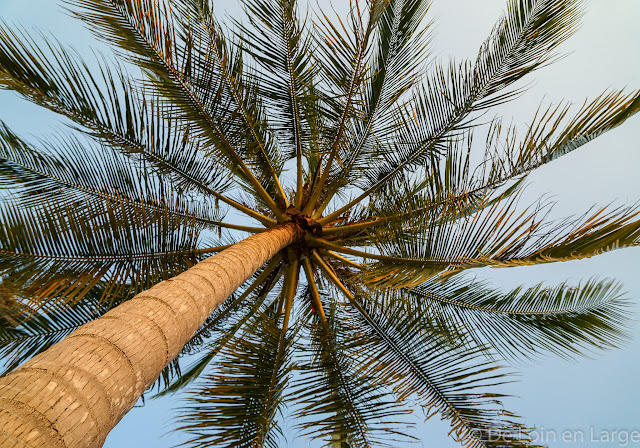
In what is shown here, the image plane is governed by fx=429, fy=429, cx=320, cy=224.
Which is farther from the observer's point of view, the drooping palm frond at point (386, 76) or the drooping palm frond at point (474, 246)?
the drooping palm frond at point (386, 76)

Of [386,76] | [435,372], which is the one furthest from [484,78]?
[435,372]

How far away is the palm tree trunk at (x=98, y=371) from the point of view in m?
1.28

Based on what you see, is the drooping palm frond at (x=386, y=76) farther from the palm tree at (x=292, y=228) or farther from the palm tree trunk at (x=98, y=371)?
the palm tree trunk at (x=98, y=371)

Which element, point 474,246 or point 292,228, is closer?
point 474,246

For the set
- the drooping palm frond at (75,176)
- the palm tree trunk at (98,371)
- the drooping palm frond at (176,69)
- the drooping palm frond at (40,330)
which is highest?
the drooping palm frond at (176,69)

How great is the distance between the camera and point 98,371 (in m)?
1.57

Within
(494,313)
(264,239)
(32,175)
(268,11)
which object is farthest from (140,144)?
(494,313)

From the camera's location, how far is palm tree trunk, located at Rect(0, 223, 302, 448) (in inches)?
50.3

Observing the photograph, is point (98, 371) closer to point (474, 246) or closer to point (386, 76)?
point (474, 246)

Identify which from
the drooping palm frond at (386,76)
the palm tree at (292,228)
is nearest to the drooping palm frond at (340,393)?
the palm tree at (292,228)

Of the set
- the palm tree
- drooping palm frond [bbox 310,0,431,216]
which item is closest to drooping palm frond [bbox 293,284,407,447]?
the palm tree

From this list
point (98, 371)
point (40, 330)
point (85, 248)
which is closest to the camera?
point (98, 371)

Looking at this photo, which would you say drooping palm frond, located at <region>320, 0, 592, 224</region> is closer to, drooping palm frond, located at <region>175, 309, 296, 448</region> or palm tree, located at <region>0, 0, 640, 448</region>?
palm tree, located at <region>0, 0, 640, 448</region>

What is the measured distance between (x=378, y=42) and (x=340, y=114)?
2.84 feet
